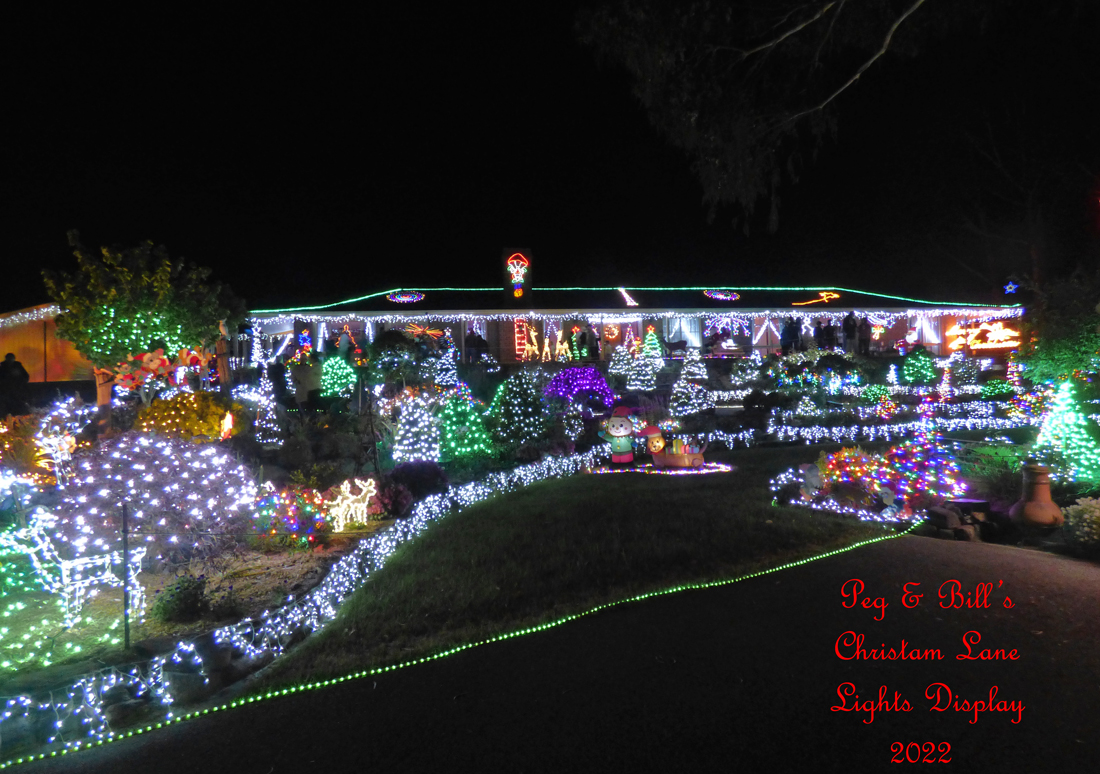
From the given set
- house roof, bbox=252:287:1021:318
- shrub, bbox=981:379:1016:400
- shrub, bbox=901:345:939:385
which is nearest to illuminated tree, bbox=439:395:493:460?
house roof, bbox=252:287:1021:318

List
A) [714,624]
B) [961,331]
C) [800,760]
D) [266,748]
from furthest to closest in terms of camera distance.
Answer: [961,331] → [714,624] → [266,748] → [800,760]

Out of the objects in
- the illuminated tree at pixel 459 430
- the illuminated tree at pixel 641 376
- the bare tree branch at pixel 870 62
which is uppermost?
the bare tree branch at pixel 870 62

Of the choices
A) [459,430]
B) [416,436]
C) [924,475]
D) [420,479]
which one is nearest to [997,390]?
[924,475]

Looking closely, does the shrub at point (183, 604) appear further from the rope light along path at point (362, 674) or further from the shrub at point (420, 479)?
the shrub at point (420, 479)

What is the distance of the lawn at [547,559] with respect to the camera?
197 inches

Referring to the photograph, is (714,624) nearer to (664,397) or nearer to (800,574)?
(800,574)

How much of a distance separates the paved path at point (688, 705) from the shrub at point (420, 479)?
15.8ft

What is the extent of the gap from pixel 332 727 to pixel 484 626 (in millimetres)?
1550

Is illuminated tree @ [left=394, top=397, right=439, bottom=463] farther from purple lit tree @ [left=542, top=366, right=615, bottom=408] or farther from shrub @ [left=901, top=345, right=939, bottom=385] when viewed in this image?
shrub @ [left=901, top=345, right=939, bottom=385]

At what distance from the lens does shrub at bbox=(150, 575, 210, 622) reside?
216 inches

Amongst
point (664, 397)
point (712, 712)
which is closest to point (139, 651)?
point (712, 712)

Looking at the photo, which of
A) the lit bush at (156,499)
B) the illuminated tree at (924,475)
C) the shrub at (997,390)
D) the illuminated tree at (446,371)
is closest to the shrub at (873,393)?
the shrub at (997,390)

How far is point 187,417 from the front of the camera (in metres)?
9.68

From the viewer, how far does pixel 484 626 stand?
5148mm
